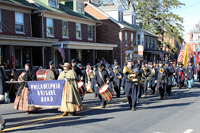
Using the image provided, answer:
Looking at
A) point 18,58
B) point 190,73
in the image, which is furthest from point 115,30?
point 190,73

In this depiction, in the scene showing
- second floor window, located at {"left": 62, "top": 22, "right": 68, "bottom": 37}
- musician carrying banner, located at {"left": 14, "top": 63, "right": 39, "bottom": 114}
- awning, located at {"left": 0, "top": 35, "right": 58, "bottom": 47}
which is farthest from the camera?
second floor window, located at {"left": 62, "top": 22, "right": 68, "bottom": 37}

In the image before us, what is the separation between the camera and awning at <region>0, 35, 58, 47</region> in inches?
761

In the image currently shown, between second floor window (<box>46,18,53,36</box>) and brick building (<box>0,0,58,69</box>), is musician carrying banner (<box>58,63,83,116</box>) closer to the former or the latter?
brick building (<box>0,0,58,69</box>)

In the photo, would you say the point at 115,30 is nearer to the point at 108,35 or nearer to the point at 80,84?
the point at 108,35

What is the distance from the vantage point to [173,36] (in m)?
49.4

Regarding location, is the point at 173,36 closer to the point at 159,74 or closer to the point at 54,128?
the point at 159,74

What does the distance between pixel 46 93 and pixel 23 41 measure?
1281 centimetres

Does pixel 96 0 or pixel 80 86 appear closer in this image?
pixel 80 86

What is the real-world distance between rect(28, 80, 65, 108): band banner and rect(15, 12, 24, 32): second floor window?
1409 cm

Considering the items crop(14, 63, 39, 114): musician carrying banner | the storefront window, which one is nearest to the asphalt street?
crop(14, 63, 39, 114): musician carrying banner

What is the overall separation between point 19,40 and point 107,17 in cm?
1819

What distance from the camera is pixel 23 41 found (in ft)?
68.7

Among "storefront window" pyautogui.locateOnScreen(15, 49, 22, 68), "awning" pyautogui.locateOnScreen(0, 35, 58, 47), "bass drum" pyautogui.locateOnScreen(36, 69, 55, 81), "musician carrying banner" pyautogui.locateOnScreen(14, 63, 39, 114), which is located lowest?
"musician carrying banner" pyautogui.locateOnScreen(14, 63, 39, 114)

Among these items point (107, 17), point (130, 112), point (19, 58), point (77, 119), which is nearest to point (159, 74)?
point (130, 112)
